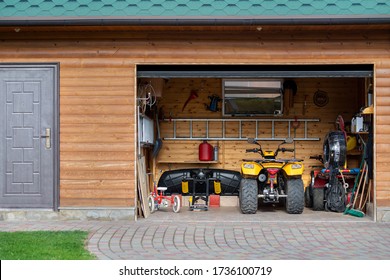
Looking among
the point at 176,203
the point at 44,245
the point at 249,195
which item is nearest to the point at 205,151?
the point at 176,203

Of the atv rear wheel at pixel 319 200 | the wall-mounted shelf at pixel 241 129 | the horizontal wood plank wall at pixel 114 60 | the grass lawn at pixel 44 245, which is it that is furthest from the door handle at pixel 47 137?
the atv rear wheel at pixel 319 200

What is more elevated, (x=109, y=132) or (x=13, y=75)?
(x=13, y=75)

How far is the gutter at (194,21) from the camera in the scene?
404 inches

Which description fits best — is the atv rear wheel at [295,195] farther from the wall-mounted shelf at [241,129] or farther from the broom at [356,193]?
the wall-mounted shelf at [241,129]

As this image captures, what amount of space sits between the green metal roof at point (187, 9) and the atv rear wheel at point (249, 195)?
2558 mm

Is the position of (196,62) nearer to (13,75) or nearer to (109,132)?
(109,132)

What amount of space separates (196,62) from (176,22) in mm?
773

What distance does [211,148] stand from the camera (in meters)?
13.5

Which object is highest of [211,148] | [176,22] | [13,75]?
[176,22]

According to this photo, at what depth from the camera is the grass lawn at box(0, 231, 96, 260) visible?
7789 mm

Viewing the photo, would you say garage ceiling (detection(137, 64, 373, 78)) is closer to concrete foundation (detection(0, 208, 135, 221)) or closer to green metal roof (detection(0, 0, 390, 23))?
green metal roof (detection(0, 0, 390, 23))

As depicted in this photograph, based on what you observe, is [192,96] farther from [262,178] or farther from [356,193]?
[356,193]
